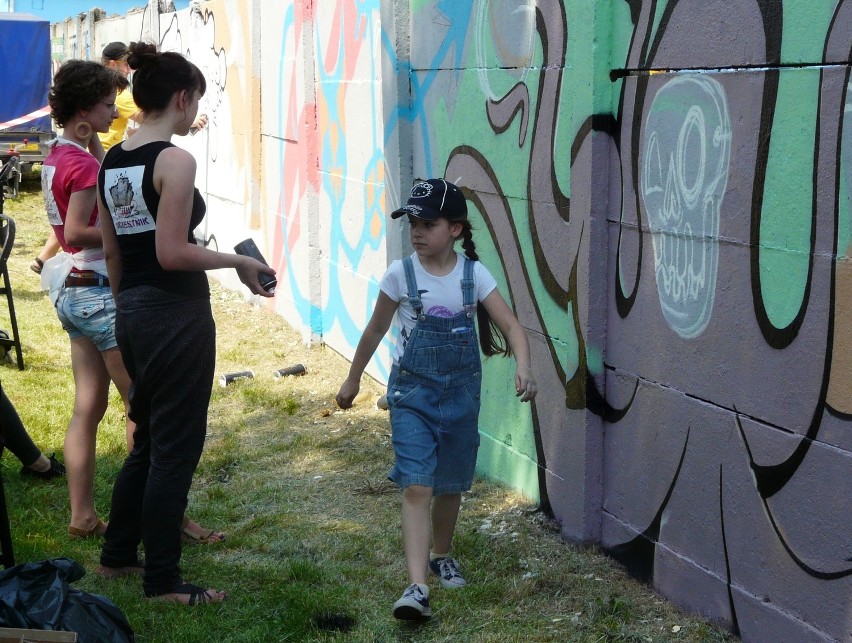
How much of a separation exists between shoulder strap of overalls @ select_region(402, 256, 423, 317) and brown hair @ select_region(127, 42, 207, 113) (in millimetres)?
990

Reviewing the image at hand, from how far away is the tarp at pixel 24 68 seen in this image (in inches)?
752

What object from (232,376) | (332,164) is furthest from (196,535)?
(332,164)

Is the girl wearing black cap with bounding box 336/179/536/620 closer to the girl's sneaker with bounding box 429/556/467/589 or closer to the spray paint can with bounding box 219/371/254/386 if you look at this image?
the girl's sneaker with bounding box 429/556/467/589

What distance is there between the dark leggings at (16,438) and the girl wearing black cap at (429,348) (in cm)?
225

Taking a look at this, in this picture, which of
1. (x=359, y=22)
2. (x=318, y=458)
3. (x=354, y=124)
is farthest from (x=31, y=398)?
(x=359, y=22)

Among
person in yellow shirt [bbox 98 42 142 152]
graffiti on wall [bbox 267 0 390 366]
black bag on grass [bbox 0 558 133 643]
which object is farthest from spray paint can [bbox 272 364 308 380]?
black bag on grass [bbox 0 558 133 643]

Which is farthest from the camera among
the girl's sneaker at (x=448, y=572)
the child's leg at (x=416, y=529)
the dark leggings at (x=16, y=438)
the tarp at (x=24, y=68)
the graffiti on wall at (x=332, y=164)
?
the tarp at (x=24, y=68)

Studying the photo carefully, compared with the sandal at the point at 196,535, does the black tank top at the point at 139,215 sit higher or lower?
higher

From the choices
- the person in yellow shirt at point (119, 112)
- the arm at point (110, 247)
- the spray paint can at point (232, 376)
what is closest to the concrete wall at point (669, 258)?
the spray paint can at point (232, 376)

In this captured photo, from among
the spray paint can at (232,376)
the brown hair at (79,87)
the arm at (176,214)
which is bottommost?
the spray paint can at (232,376)

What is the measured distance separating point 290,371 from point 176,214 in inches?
153

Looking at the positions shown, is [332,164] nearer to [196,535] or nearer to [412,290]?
[196,535]

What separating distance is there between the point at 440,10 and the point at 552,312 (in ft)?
6.27

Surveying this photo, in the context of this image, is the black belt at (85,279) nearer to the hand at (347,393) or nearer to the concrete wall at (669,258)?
the hand at (347,393)
